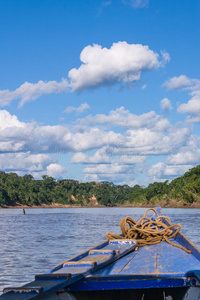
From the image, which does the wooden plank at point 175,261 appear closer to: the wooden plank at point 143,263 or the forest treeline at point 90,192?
the wooden plank at point 143,263

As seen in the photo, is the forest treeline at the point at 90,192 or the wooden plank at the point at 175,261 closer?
the wooden plank at the point at 175,261

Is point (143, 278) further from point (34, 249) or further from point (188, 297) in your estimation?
point (34, 249)

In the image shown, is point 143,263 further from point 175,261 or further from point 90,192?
point 90,192

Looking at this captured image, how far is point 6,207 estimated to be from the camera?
11481cm

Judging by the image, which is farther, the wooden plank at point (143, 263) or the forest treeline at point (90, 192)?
the forest treeline at point (90, 192)

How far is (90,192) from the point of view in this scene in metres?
155

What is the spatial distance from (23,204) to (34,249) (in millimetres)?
106477

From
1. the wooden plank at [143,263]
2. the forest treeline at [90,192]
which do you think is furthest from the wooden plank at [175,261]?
the forest treeline at [90,192]

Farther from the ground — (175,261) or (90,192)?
(90,192)

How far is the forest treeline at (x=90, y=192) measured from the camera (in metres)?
94.6

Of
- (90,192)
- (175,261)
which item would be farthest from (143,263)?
(90,192)

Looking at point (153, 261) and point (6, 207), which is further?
point (6, 207)

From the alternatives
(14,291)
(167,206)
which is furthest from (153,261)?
(167,206)

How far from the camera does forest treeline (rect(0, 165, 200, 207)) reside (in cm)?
9456
